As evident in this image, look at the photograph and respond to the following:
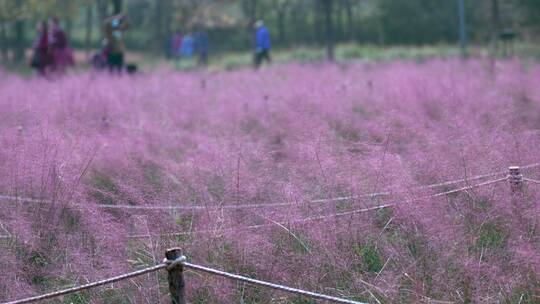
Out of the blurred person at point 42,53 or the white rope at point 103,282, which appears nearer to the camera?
the white rope at point 103,282

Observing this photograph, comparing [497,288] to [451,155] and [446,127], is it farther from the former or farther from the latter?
[446,127]

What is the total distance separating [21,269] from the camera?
526 centimetres

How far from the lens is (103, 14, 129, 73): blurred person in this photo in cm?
1691

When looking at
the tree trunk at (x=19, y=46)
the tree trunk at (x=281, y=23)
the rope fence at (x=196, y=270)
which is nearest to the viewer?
the rope fence at (x=196, y=270)

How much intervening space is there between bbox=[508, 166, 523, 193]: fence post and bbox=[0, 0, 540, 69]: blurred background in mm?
19632

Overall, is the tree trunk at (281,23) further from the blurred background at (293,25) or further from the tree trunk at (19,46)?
the tree trunk at (19,46)

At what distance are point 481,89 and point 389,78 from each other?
195cm

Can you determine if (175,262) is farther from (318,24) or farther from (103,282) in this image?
(318,24)

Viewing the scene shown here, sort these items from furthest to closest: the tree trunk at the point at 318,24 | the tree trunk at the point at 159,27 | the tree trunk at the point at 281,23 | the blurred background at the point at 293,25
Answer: the tree trunk at the point at 281,23
the tree trunk at the point at 318,24
the tree trunk at the point at 159,27
the blurred background at the point at 293,25

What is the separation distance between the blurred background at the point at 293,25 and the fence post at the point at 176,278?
68.4 feet

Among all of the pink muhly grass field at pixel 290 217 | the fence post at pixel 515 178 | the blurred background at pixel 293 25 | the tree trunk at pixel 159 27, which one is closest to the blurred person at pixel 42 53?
the blurred background at pixel 293 25

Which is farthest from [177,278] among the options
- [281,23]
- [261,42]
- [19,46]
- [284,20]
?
[284,20]

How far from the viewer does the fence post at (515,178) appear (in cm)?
532

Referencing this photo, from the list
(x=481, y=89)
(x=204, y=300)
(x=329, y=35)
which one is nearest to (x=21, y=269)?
(x=204, y=300)
